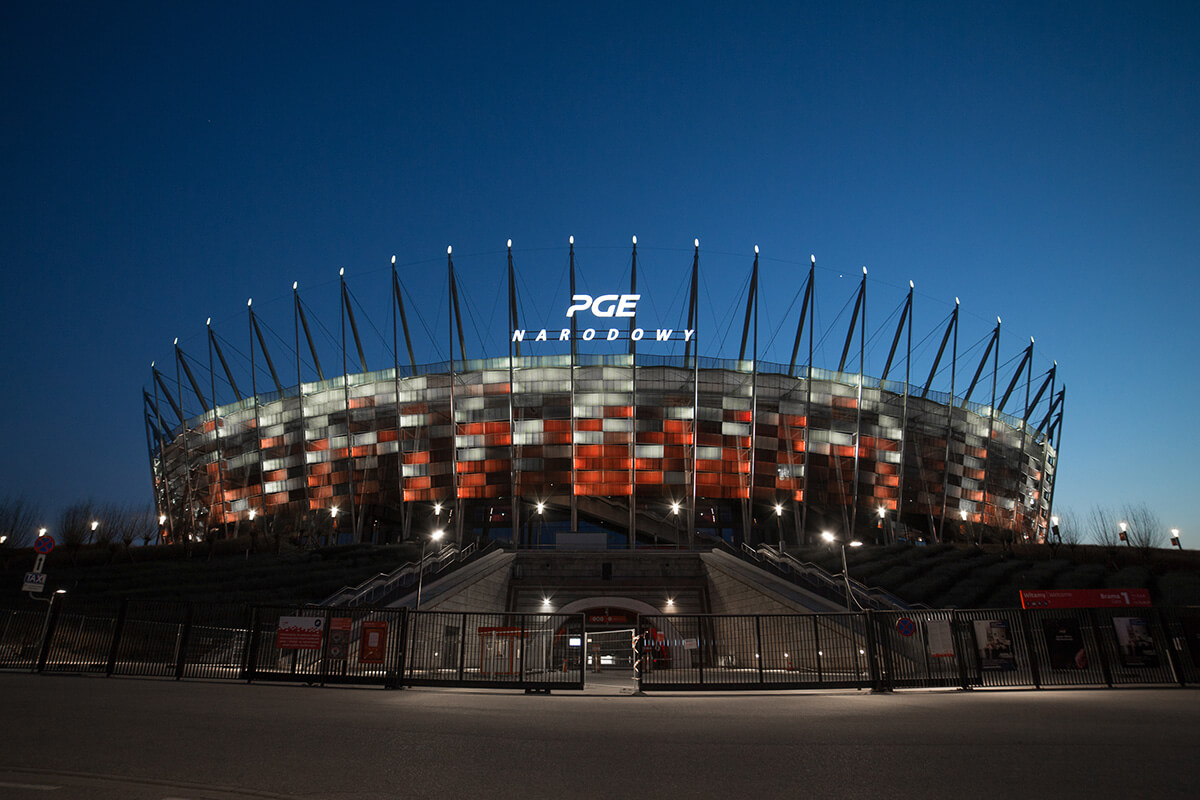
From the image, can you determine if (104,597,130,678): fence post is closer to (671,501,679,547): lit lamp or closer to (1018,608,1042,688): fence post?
(1018,608,1042,688): fence post

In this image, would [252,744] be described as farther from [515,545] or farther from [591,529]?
[591,529]

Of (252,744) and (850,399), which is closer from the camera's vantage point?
(252,744)

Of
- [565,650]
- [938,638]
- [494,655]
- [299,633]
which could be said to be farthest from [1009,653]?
[299,633]

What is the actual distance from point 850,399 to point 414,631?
209 ft

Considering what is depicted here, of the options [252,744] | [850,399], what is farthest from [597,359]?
[252,744]

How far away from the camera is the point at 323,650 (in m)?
19.0

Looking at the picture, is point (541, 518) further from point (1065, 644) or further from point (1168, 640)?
point (1168, 640)

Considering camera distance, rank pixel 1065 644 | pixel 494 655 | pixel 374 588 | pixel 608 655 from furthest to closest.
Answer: pixel 374 588, pixel 608 655, pixel 494 655, pixel 1065 644

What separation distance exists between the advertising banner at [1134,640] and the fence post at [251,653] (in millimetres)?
23662

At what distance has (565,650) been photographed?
21.1 m

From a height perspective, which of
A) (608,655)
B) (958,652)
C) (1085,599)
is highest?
(1085,599)

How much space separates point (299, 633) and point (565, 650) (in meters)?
7.75

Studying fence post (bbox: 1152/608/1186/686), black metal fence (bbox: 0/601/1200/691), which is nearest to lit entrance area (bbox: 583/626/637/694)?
black metal fence (bbox: 0/601/1200/691)

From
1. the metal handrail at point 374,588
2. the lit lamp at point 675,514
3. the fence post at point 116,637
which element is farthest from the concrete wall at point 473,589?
the lit lamp at point 675,514
